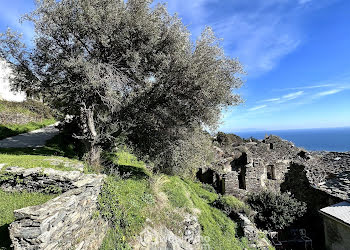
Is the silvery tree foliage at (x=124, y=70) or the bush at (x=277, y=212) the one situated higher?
the silvery tree foliage at (x=124, y=70)

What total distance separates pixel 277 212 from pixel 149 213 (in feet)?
31.0

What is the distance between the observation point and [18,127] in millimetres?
17656

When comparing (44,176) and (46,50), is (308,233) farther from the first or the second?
(46,50)

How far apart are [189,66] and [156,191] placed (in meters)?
5.41

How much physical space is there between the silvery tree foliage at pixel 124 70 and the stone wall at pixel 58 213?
255 centimetres

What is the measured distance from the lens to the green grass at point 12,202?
443 cm

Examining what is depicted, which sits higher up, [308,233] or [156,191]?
[156,191]

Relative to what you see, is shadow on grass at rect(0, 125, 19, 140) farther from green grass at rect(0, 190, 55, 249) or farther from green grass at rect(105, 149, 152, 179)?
green grass at rect(0, 190, 55, 249)

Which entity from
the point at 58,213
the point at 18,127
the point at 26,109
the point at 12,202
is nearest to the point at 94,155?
the point at 12,202

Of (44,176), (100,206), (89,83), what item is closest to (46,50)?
(89,83)

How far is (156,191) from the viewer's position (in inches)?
320

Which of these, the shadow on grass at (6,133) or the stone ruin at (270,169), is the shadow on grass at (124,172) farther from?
the shadow on grass at (6,133)

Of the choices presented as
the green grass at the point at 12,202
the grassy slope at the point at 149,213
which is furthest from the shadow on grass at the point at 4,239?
the grassy slope at the point at 149,213

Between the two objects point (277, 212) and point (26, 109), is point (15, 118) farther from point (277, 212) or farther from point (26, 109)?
point (277, 212)
